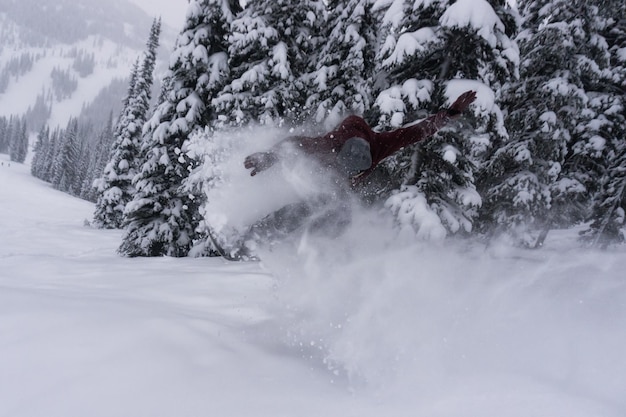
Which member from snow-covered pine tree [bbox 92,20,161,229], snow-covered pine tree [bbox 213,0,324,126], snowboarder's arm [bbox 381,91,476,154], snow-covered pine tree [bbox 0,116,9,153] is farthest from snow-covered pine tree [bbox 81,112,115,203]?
snowboarder's arm [bbox 381,91,476,154]

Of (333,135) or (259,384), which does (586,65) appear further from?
(259,384)

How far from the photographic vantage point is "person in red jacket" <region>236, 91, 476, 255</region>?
17.9ft

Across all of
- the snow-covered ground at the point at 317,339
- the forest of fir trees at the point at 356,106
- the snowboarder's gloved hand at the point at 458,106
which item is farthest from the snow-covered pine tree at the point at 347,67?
the snow-covered ground at the point at 317,339

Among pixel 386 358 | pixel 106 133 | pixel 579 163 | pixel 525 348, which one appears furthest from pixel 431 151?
pixel 106 133

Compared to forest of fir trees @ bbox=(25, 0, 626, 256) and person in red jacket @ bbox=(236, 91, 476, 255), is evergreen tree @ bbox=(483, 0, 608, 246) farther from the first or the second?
person in red jacket @ bbox=(236, 91, 476, 255)

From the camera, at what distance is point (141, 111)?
30.0 meters

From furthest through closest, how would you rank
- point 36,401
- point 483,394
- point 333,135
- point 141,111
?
point 141,111 < point 333,135 < point 483,394 < point 36,401

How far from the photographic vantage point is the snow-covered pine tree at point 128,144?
29047 millimetres

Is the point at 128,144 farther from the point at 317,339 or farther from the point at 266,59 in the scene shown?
the point at 317,339

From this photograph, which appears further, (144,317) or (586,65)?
(586,65)

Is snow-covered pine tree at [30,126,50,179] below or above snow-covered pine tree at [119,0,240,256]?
below

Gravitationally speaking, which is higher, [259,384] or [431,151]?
[431,151]

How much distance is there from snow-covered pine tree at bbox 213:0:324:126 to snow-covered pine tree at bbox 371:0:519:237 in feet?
14.0

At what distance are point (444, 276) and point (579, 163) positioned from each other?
12.1 meters
